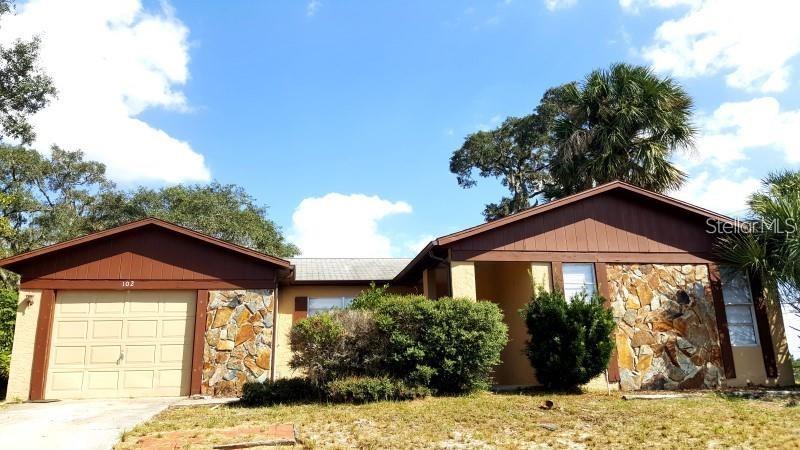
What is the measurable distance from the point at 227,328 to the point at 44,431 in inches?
192

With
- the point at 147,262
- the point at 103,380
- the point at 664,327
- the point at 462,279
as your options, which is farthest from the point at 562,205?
the point at 103,380

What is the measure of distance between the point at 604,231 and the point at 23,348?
13.5 metres

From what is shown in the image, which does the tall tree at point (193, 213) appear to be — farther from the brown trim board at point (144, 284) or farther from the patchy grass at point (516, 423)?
the patchy grass at point (516, 423)

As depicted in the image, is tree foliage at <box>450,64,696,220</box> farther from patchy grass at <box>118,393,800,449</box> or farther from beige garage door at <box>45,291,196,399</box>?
beige garage door at <box>45,291,196,399</box>

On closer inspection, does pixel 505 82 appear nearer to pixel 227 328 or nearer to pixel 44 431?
pixel 227 328

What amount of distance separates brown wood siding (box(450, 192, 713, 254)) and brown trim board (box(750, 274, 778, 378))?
1.48m

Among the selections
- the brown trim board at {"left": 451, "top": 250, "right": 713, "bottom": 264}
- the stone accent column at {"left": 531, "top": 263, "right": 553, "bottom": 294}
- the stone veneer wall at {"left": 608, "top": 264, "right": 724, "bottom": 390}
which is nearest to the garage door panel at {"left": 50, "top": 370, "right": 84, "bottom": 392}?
the brown trim board at {"left": 451, "top": 250, "right": 713, "bottom": 264}

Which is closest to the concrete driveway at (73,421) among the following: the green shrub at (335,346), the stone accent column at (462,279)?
the green shrub at (335,346)

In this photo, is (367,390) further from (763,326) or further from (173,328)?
(763,326)

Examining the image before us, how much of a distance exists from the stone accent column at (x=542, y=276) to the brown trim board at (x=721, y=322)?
4123 millimetres

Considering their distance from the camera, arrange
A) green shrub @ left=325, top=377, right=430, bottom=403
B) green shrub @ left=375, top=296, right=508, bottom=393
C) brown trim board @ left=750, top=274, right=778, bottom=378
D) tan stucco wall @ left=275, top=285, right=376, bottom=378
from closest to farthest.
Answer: green shrub @ left=325, top=377, right=430, bottom=403
green shrub @ left=375, top=296, right=508, bottom=393
brown trim board @ left=750, top=274, right=778, bottom=378
tan stucco wall @ left=275, top=285, right=376, bottom=378

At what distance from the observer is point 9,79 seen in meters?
16.1

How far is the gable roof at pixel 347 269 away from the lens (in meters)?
15.2

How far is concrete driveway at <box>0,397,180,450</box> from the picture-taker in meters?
6.95
